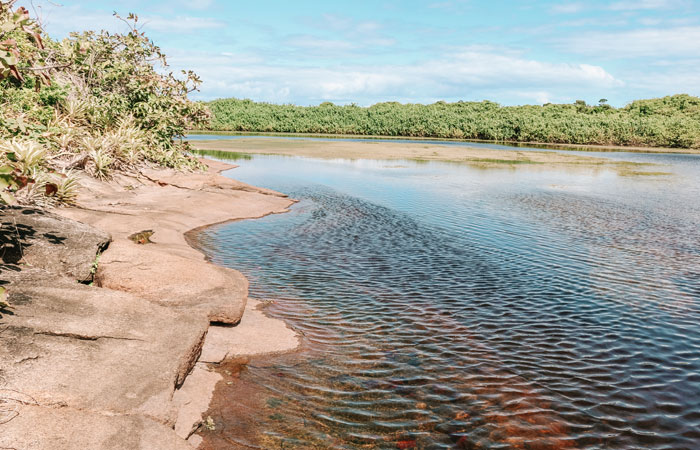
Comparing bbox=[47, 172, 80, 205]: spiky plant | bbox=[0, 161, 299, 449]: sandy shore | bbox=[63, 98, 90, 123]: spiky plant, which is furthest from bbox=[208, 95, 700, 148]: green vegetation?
bbox=[0, 161, 299, 449]: sandy shore

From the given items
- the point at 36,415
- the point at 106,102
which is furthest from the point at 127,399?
the point at 106,102

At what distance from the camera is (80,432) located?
11.8ft

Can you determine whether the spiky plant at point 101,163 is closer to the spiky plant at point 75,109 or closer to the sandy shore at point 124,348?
the spiky plant at point 75,109

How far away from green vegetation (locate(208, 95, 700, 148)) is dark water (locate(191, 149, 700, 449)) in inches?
1995

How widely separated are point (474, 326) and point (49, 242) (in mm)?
5817

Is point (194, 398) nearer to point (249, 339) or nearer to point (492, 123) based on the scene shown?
point (249, 339)

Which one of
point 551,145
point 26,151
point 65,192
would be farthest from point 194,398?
point 551,145

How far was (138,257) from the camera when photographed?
7418mm

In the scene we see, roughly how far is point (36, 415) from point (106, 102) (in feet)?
53.9

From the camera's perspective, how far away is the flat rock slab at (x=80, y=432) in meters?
3.43

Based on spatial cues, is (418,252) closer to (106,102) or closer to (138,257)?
(138,257)

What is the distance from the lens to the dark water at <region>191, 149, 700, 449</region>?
4875 millimetres

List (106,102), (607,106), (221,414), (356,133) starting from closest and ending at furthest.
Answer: (221,414) → (106,102) → (356,133) → (607,106)

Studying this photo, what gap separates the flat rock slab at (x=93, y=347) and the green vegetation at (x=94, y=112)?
5.11 metres
